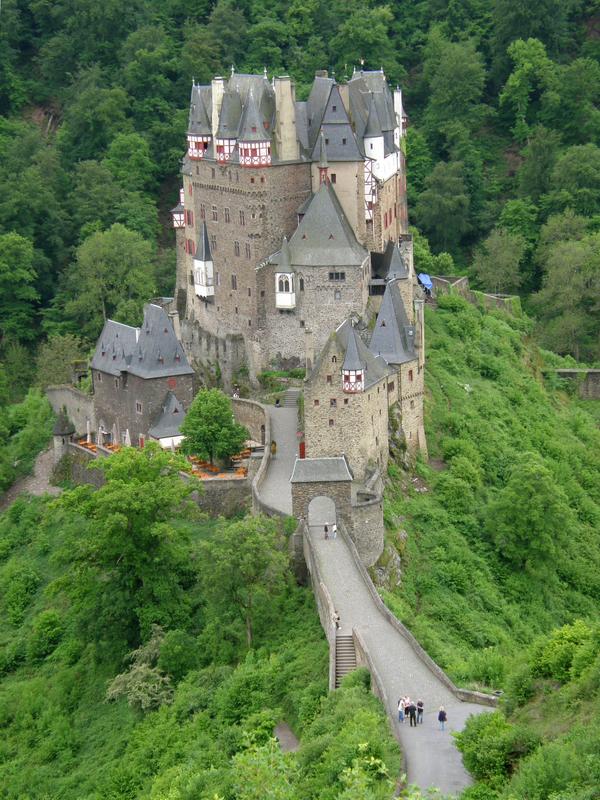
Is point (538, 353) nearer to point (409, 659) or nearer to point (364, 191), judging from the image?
point (364, 191)

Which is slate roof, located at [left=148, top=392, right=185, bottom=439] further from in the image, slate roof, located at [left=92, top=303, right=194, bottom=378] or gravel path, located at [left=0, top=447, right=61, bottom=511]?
gravel path, located at [left=0, top=447, right=61, bottom=511]

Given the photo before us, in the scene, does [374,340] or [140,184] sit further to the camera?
[140,184]

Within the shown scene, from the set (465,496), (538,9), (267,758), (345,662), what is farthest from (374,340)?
(538,9)

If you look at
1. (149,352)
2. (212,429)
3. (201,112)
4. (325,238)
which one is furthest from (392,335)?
(201,112)

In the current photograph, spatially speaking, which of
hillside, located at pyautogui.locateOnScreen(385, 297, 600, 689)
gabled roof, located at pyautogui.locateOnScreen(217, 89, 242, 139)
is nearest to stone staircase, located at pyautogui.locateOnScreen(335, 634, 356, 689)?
hillside, located at pyautogui.locateOnScreen(385, 297, 600, 689)

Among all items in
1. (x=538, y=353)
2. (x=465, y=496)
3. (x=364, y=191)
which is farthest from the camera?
(x=538, y=353)

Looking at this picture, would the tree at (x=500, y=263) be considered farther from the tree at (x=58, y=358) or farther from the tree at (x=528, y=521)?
the tree at (x=528, y=521)
